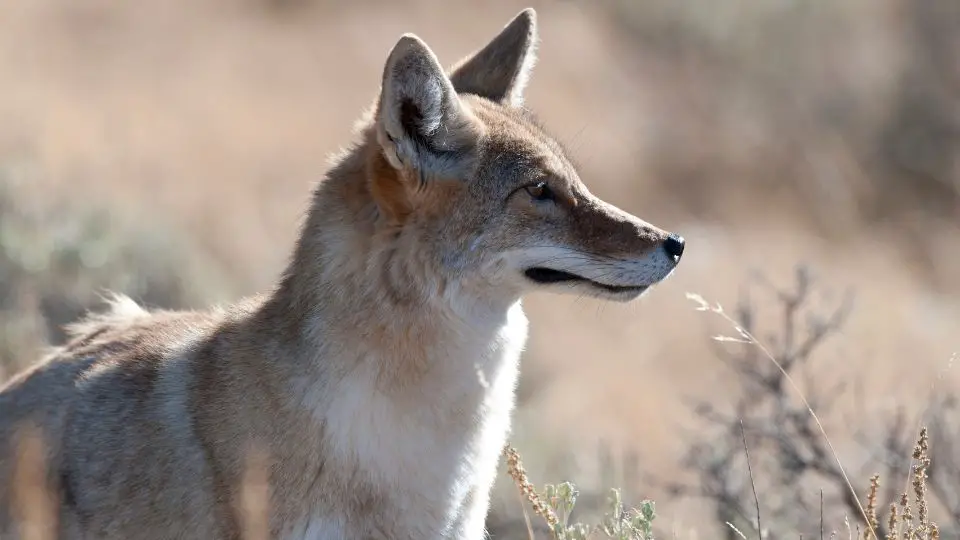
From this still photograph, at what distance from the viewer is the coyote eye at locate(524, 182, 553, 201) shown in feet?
16.1

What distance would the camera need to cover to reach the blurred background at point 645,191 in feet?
27.9

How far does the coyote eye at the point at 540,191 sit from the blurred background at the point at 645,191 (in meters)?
2.17

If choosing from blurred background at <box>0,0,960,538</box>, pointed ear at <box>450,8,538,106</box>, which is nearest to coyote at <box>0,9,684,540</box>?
pointed ear at <box>450,8,538,106</box>

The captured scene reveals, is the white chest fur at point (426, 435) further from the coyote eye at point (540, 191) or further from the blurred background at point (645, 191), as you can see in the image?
the blurred background at point (645, 191)

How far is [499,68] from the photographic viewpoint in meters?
5.58

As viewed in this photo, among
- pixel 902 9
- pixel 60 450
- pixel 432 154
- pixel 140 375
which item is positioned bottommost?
pixel 60 450

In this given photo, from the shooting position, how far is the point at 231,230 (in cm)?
1339

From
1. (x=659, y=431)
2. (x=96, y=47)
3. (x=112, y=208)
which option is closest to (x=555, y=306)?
(x=659, y=431)

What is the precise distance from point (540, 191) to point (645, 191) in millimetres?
13651

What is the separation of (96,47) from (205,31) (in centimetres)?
190

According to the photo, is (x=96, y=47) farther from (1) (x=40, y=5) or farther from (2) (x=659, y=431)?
(2) (x=659, y=431)

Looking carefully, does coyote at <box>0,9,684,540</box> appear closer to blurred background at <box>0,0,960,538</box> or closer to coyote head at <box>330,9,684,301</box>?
coyote head at <box>330,9,684,301</box>

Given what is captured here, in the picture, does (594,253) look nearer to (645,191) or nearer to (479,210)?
(479,210)

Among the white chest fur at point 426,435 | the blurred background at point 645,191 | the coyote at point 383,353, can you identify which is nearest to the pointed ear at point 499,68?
the coyote at point 383,353
